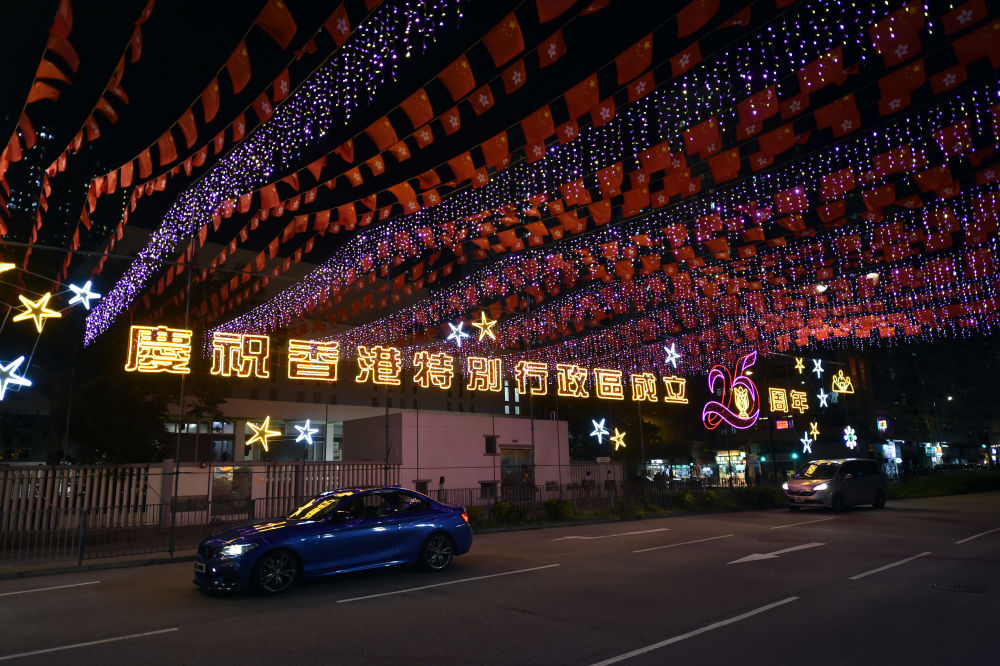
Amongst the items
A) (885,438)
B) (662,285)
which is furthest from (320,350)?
(885,438)

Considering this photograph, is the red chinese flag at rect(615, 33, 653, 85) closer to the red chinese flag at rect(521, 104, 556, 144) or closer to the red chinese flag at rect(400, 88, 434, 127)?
the red chinese flag at rect(521, 104, 556, 144)

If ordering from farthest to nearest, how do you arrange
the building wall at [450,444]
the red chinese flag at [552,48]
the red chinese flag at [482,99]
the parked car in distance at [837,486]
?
the building wall at [450,444]
the parked car in distance at [837,486]
the red chinese flag at [482,99]
the red chinese flag at [552,48]

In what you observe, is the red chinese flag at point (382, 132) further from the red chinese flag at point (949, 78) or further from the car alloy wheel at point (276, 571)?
the red chinese flag at point (949, 78)

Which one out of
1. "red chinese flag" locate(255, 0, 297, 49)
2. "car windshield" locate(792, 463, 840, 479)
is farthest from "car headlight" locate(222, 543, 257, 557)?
"car windshield" locate(792, 463, 840, 479)

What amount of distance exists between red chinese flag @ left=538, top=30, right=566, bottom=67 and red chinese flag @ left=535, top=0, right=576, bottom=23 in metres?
0.87

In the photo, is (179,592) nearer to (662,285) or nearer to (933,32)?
(933,32)

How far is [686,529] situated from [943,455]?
251 feet

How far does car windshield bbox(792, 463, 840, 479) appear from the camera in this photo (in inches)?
869

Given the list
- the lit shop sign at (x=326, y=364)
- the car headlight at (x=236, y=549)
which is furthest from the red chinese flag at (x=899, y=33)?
the lit shop sign at (x=326, y=364)

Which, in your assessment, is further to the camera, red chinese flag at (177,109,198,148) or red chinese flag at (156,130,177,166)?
red chinese flag at (156,130,177,166)

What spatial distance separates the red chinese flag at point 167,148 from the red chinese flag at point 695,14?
7.57 m

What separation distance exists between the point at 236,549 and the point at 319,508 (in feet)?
5.19

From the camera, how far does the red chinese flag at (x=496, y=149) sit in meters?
9.41

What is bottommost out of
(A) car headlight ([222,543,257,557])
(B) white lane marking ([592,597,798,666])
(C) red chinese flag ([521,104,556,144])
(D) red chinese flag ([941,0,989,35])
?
(B) white lane marking ([592,597,798,666])
